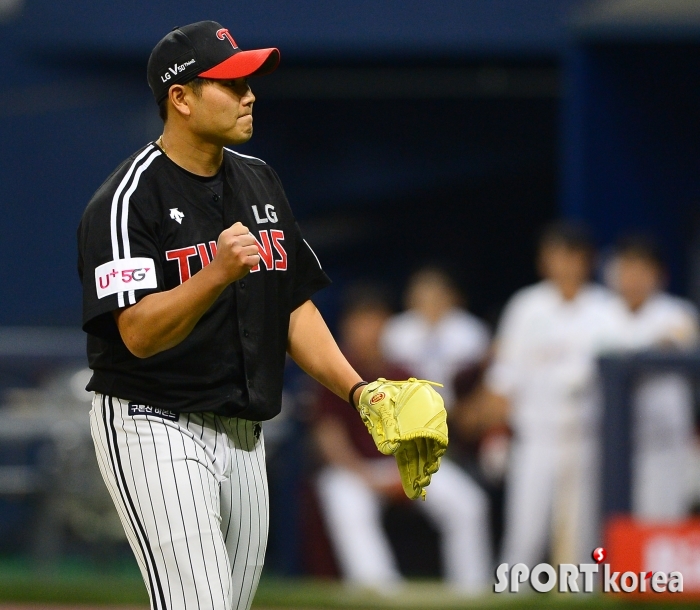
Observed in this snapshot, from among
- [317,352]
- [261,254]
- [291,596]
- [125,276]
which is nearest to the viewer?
[125,276]

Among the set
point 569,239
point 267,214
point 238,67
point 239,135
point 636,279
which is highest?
point 569,239

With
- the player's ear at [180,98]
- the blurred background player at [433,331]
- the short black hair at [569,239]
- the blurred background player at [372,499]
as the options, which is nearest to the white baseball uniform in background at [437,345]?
the blurred background player at [433,331]

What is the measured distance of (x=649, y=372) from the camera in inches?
254

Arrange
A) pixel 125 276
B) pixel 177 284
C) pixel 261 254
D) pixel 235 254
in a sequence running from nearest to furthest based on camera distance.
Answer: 1. pixel 235 254
2. pixel 125 276
3. pixel 177 284
4. pixel 261 254

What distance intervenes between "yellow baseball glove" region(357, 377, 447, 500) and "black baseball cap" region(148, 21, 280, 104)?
31.1 inches

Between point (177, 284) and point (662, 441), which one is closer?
point (177, 284)

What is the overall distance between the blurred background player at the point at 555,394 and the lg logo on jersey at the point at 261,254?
148 inches

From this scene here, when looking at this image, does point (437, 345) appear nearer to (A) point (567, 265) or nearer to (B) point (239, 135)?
(A) point (567, 265)

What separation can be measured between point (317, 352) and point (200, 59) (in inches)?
30.1

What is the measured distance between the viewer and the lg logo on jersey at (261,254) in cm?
299

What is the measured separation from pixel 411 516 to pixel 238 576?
12.9 ft

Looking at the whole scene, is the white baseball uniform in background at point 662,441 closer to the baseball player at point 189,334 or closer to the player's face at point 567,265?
the player's face at point 567,265

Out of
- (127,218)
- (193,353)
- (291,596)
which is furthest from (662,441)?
(127,218)

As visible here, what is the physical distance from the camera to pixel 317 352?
10.8 ft
